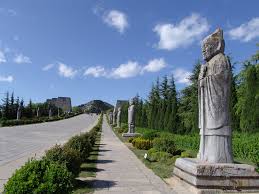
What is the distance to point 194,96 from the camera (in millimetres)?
45469

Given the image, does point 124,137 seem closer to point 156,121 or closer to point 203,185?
point 156,121

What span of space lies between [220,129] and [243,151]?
25.7ft

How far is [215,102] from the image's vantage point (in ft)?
28.8

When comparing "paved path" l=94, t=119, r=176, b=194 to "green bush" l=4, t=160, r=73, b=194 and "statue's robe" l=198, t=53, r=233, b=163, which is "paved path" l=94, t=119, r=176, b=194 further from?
"green bush" l=4, t=160, r=73, b=194

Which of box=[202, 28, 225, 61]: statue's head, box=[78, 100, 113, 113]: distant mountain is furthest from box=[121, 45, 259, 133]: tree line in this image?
box=[78, 100, 113, 113]: distant mountain

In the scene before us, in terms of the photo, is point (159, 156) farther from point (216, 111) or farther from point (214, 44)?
point (214, 44)

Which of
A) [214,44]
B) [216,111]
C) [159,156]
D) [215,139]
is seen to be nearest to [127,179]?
[215,139]

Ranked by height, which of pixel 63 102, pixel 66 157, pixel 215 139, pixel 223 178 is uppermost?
pixel 63 102

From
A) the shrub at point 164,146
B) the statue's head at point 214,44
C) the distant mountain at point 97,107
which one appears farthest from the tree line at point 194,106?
the distant mountain at point 97,107

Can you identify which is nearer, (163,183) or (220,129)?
(220,129)

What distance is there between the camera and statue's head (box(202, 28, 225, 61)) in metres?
9.04

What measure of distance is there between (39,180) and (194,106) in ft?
97.4

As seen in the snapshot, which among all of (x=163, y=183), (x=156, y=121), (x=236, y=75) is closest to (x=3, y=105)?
(x=156, y=121)

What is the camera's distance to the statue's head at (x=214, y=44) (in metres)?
9.04
